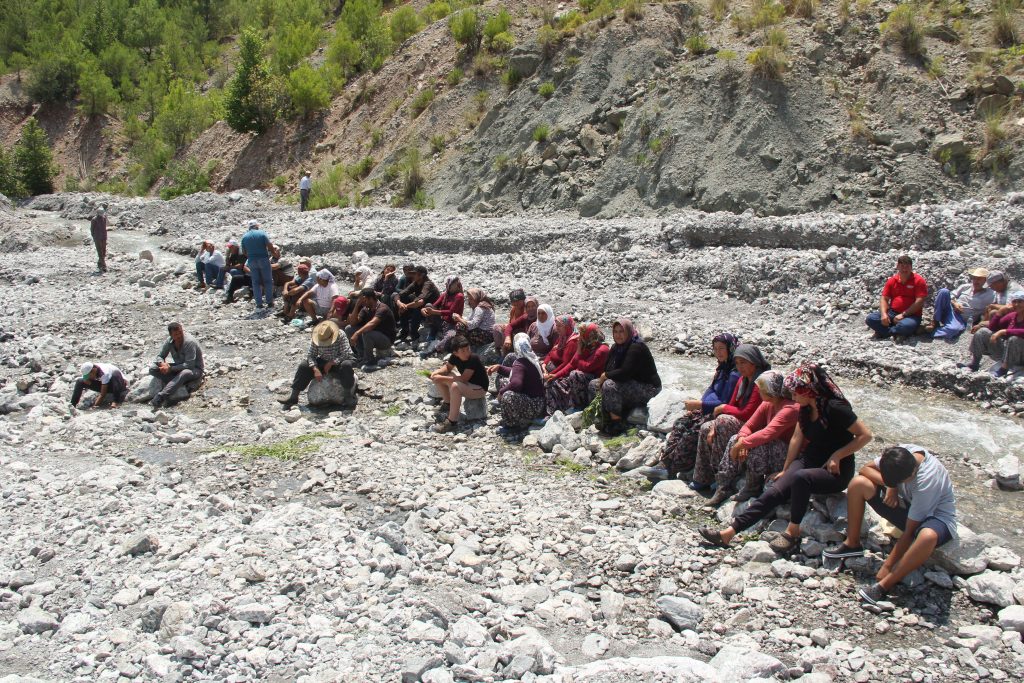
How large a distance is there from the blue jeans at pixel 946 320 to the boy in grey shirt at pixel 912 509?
17.2ft

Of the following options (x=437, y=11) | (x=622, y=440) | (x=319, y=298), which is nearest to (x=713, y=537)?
(x=622, y=440)

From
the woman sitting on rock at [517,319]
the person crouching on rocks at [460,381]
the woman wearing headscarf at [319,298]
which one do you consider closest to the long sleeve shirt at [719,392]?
the person crouching on rocks at [460,381]

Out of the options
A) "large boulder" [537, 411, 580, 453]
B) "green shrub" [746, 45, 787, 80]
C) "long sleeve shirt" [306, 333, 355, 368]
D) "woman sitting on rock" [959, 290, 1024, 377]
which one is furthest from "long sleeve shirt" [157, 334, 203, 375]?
"green shrub" [746, 45, 787, 80]

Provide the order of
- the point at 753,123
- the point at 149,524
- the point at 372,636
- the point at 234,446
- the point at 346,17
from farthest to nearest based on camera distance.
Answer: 1. the point at 346,17
2. the point at 753,123
3. the point at 234,446
4. the point at 149,524
5. the point at 372,636

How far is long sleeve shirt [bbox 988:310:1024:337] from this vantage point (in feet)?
28.0

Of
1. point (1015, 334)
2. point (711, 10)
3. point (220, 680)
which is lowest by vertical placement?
point (220, 680)

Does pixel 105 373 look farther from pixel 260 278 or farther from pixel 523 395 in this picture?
pixel 523 395

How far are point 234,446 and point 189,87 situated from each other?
146 feet

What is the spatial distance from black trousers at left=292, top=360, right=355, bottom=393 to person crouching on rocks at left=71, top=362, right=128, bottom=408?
2.31 meters

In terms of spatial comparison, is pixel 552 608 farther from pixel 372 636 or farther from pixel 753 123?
pixel 753 123

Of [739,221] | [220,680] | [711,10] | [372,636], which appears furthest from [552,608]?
[711,10]

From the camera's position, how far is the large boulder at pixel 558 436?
25.9 ft

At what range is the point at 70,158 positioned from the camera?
155 ft

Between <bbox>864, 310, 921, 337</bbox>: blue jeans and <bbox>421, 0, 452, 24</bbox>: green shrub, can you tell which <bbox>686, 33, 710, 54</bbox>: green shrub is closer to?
<bbox>864, 310, 921, 337</bbox>: blue jeans
